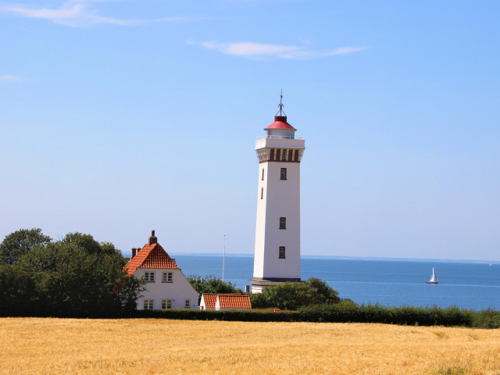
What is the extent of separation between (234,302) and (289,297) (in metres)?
5.07

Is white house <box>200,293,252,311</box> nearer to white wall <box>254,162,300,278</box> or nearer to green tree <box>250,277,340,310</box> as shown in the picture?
green tree <box>250,277,340,310</box>

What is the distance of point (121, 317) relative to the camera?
5541 centimetres

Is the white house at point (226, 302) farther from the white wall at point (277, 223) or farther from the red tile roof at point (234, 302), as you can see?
the white wall at point (277, 223)

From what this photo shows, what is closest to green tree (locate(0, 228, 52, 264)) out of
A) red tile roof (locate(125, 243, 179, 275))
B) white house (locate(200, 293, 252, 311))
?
red tile roof (locate(125, 243, 179, 275))

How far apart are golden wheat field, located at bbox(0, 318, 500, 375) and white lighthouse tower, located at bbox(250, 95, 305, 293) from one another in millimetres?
12984

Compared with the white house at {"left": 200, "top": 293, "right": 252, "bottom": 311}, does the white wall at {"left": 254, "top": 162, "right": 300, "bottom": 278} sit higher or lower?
higher

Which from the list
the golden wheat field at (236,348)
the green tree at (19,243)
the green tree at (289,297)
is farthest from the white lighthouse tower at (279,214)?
the green tree at (19,243)

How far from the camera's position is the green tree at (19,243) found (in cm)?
7762

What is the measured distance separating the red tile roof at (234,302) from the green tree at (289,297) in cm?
124

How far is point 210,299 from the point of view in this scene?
61688 millimetres

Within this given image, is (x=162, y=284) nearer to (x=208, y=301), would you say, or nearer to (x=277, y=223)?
(x=208, y=301)

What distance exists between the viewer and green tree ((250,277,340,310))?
199 feet

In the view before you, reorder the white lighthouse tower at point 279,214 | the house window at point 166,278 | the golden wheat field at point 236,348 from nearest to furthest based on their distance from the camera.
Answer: the golden wheat field at point 236,348 < the house window at point 166,278 < the white lighthouse tower at point 279,214

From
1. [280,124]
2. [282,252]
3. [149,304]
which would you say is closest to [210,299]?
[149,304]
